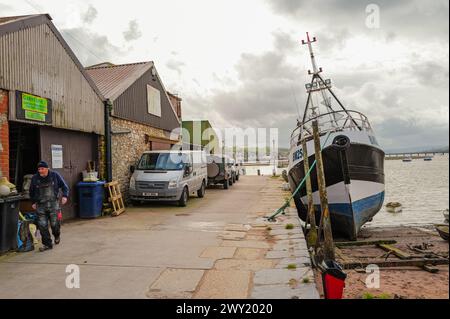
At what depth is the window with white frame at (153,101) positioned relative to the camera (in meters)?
16.8

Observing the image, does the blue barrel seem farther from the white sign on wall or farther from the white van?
the white van

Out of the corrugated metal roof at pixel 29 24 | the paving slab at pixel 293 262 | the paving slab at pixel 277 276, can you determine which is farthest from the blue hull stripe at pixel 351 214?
the corrugated metal roof at pixel 29 24

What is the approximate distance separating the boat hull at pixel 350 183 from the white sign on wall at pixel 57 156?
7.30 metres

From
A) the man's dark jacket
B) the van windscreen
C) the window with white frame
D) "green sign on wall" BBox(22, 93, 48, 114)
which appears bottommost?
the man's dark jacket

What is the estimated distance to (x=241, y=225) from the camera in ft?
31.9

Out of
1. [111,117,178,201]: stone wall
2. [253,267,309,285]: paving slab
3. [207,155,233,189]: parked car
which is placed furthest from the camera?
[207,155,233,189]: parked car

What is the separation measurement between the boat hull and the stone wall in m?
6.68

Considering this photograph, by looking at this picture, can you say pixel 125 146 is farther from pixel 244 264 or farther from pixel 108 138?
pixel 244 264

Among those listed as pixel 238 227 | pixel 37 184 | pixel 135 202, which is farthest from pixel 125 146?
pixel 37 184

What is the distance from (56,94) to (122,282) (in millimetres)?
6937

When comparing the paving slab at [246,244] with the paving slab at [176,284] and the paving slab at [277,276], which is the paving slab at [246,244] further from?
the paving slab at [176,284]

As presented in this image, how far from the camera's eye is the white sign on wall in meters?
10.3

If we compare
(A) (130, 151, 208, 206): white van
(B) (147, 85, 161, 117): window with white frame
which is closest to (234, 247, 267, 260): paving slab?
(A) (130, 151, 208, 206): white van
